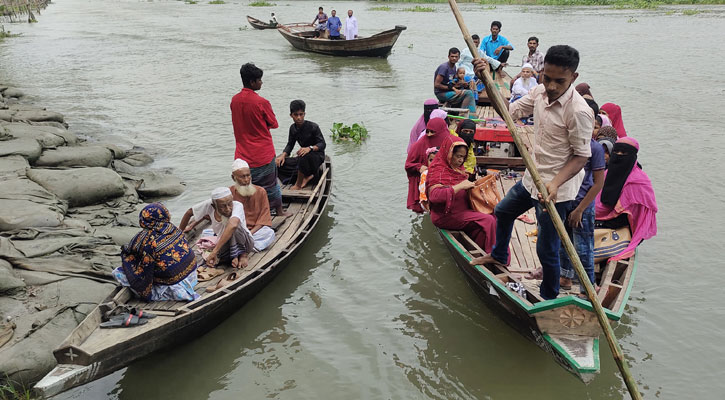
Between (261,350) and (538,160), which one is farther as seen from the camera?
(261,350)

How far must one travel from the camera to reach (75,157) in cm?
761

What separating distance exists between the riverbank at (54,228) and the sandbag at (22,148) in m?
0.01

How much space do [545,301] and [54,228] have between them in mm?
5085

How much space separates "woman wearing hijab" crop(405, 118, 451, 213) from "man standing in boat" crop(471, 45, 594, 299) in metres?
1.99

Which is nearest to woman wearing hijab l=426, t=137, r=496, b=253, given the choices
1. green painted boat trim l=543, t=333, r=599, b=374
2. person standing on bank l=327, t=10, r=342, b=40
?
green painted boat trim l=543, t=333, r=599, b=374

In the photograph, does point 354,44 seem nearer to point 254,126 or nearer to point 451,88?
point 451,88

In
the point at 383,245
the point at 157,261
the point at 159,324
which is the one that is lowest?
the point at 383,245

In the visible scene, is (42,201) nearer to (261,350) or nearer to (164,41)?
(261,350)

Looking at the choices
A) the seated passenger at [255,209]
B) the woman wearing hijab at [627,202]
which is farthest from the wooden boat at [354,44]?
the woman wearing hijab at [627,202]

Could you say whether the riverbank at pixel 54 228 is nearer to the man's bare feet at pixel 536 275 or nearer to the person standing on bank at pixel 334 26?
the man's bare feet at pixel 536 275

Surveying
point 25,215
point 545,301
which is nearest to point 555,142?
point 545,301

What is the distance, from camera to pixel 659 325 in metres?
4.76

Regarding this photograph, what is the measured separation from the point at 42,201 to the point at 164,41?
2007 centimetres

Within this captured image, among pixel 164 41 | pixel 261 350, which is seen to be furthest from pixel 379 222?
pixel 164 41
